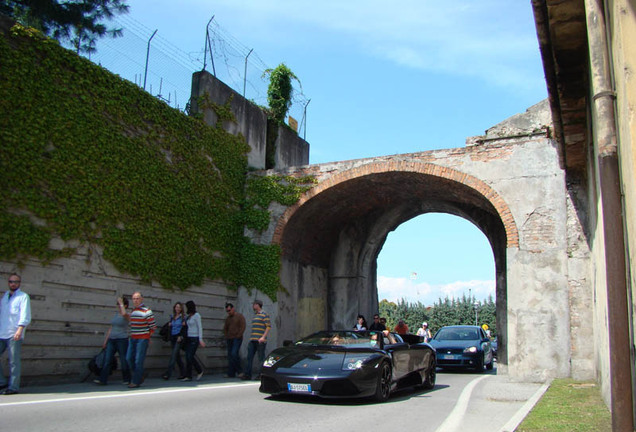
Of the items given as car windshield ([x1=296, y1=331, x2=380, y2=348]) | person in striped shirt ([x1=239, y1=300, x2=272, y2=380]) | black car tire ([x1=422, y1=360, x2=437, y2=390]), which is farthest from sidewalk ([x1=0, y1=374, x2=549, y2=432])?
car windshield ([x1=296, y1=331, x2=380, y2=348])

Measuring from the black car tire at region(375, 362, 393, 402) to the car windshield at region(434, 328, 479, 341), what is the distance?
9.94m

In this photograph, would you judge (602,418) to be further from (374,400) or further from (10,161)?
(10,161)

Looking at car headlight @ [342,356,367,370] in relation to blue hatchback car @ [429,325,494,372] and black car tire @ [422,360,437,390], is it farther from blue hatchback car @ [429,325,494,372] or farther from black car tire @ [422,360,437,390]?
blue hatchback car @ [429,325,494,372]

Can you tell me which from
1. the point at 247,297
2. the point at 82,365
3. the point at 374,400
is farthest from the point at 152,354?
the point at 374,400

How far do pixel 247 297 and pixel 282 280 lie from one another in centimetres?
119

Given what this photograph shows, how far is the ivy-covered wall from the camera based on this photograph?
409 inches

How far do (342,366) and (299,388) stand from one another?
27.0 inches

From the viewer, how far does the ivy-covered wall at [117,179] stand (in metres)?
10.4

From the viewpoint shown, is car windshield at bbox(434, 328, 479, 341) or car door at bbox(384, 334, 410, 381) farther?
car windshield at bbox(434, 328, 479, 341)

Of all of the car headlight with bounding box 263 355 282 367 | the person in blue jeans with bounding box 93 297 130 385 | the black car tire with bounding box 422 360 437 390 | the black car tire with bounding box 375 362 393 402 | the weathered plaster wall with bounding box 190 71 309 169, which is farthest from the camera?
the weathered plaster wall with bounding box 190 71 309 169

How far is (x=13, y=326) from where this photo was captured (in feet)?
28.6

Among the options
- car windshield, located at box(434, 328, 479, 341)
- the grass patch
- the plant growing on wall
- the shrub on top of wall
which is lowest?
the grass patch

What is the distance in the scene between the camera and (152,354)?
13.2 metres

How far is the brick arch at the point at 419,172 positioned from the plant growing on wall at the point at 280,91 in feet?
14.6
